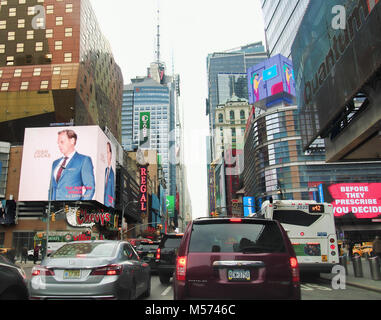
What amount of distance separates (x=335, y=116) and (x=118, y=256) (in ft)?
51.9

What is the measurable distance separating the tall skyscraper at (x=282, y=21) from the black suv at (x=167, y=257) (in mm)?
76325

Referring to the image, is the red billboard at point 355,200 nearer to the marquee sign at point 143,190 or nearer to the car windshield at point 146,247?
the car windshield at point 146,247

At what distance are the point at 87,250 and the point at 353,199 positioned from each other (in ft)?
176

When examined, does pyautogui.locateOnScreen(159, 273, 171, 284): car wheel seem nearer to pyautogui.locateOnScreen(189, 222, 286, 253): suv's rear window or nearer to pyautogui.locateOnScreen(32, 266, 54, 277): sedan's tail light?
pyautogui.locateOnScreen(32, 266, 54, 277): sedan's tail light

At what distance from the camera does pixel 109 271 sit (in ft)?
22.2

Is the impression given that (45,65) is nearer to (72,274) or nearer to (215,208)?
(215,208)

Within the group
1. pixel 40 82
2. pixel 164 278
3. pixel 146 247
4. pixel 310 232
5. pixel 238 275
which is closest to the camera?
pixel 238 275

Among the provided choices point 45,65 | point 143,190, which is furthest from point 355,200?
point 143,190

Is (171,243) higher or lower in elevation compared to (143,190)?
lower

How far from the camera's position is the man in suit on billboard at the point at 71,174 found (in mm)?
55062

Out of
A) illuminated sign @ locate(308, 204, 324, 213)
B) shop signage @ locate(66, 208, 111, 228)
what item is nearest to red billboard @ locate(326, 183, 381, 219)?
shop signage @ locate(66, 208, 111, 228)

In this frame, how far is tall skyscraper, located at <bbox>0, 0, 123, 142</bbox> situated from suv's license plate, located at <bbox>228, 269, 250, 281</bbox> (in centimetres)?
5800

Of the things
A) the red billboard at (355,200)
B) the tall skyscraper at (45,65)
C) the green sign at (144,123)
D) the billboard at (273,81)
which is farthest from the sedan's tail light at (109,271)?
Result: the green sign at (144,123)
